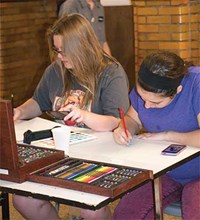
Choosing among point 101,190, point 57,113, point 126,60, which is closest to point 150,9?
point 126,60

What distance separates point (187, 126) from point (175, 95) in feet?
0.45

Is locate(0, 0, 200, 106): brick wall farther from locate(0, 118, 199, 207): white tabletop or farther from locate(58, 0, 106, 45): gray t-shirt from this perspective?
locate(0, 118, 199, 207): white tabletop

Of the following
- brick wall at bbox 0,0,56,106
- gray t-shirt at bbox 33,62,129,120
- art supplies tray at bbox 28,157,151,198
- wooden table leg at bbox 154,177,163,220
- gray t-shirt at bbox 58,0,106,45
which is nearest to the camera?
art supplies tray at bbox 28,157,151,198

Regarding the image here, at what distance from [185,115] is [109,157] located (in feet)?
1.23

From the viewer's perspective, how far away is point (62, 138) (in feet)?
7.03

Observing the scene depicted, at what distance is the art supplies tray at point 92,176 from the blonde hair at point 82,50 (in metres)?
0.78

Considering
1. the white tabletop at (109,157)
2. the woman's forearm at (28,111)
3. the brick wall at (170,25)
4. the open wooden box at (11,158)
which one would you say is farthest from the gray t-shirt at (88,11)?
the open wooden box at (11,158)

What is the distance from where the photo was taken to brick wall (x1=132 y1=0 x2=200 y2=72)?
4211mm

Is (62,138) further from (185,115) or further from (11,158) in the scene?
(185,115)

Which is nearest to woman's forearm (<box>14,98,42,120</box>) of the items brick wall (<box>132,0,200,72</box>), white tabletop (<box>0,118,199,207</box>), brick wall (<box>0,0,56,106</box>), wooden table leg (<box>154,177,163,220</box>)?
white tabletop (<box>0,118,199,207</box>)

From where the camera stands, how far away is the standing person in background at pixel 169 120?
212 cm

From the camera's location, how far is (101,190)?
1.66m

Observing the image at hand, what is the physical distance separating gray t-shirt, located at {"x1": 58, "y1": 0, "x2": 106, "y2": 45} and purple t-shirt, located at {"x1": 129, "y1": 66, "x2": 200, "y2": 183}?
6.04 ft

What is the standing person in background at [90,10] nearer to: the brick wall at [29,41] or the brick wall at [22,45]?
the brick wall at [29,41]
